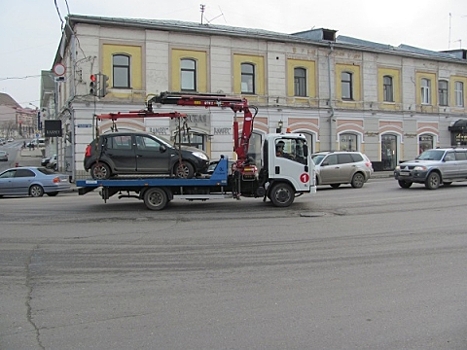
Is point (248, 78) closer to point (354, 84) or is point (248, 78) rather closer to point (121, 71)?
point (121, 71)

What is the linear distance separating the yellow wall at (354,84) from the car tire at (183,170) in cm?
2053

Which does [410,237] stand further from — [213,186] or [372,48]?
[372,48]

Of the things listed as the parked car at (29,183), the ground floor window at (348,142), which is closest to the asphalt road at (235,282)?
the parked car at (29,183)

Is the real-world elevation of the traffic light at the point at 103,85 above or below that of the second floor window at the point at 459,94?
below

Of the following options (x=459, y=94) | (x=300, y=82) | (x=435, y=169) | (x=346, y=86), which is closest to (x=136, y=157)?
(x=435, y=169)

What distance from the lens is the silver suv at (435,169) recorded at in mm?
19094

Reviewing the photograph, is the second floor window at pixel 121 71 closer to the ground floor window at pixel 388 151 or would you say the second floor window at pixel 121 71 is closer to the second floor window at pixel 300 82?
the second floor window at pixel 300 82

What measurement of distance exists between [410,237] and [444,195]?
8.40m

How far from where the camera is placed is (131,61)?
26.5 metres

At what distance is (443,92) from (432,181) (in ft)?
67.8

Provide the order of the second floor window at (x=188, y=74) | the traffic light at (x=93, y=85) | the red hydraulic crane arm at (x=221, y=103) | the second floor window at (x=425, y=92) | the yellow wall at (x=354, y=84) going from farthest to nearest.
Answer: the second floor window at (x=425, y=92) < the yellow wall at (x=354, y=84) < the second floor window at (x=188, y=74) < the traffic light at (x=93, y=85) < the red hydraulic crane arm at (x=221, y=103)

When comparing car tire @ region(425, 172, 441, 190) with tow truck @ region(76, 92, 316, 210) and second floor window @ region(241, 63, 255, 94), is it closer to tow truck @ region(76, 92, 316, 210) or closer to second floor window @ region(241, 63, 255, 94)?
tow truck @ region(76, 92, 316, 210)

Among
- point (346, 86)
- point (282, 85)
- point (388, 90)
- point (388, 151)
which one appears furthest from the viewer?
point (388, 151)

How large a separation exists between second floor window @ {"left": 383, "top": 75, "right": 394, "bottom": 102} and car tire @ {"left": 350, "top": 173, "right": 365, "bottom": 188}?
47.6 feet
